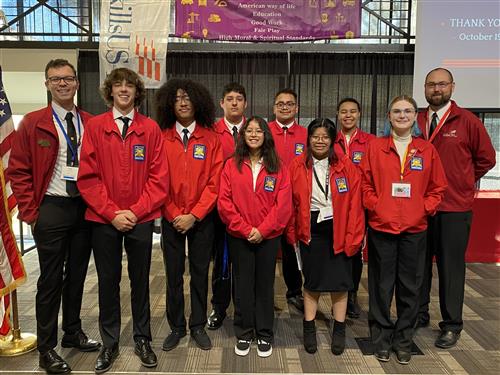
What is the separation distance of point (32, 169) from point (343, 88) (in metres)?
4.54

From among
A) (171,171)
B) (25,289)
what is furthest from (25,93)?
(171,171)

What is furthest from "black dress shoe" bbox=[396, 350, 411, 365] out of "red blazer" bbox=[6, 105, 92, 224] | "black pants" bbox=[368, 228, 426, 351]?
"red blazer" bbox=[6, 105, 92, 224]

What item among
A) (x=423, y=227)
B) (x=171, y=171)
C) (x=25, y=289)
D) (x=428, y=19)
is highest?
(x=428, y=19)

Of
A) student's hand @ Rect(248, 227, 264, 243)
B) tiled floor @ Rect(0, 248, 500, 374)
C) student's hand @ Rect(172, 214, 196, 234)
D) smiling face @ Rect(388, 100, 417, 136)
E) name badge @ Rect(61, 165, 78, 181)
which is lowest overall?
tiled floor @ Rect(0, 248, 500, 374)

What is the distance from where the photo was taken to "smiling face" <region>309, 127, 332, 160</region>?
262 centimetres

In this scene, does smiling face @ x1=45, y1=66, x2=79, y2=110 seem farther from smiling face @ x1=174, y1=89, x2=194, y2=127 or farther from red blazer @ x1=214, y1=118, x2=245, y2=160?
red blazer @ x1=214, y1=118, x2=245, y2=160

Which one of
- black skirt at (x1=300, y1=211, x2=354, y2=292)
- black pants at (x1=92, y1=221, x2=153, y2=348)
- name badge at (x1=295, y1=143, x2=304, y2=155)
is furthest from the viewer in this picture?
name badge at (x1=295, y1=143, x2=304, y2=155)

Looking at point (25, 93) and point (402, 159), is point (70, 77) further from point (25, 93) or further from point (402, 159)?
point (25, 93)

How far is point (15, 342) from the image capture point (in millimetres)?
2785

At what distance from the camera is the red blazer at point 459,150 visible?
2.79 metres

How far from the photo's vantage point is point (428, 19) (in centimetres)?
504

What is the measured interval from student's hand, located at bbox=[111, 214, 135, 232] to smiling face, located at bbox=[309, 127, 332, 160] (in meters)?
1.17

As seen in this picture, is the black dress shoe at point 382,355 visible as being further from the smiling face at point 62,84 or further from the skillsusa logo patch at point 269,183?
the smiling face at point 62,84

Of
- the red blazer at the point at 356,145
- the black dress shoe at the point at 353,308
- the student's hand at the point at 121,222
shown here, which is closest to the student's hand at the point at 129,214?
the student's hand at the point at 121,222
